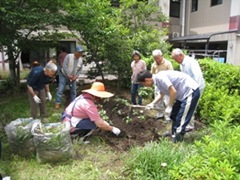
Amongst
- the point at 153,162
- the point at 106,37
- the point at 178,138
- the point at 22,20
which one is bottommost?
the point at 178,138

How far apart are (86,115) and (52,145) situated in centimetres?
90

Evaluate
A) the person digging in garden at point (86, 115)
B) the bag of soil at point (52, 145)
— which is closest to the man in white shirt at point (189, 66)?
the person digging in garden at point (86, 115)

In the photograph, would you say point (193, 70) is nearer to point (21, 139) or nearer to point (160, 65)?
point (160, 65)

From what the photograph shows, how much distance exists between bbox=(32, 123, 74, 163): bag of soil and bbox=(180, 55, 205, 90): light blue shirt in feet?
7.58

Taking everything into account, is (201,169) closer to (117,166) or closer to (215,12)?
(117,166)

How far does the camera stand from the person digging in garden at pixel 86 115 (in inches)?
149

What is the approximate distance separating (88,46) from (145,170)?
606 cm

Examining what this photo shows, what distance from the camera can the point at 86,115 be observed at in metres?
3.98

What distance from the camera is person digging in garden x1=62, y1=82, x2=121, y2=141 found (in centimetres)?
379

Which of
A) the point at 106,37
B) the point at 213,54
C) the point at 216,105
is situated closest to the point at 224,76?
the point at 216,105

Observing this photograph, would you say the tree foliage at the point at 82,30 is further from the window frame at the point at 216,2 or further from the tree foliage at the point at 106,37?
the window frame at the point at 216,2

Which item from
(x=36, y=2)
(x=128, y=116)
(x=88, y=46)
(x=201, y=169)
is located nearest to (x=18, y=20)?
(x=36, y=2)

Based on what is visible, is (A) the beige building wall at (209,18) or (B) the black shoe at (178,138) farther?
(A) the beige building wall at (209,18)

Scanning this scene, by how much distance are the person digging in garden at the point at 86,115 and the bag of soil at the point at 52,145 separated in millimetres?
568
